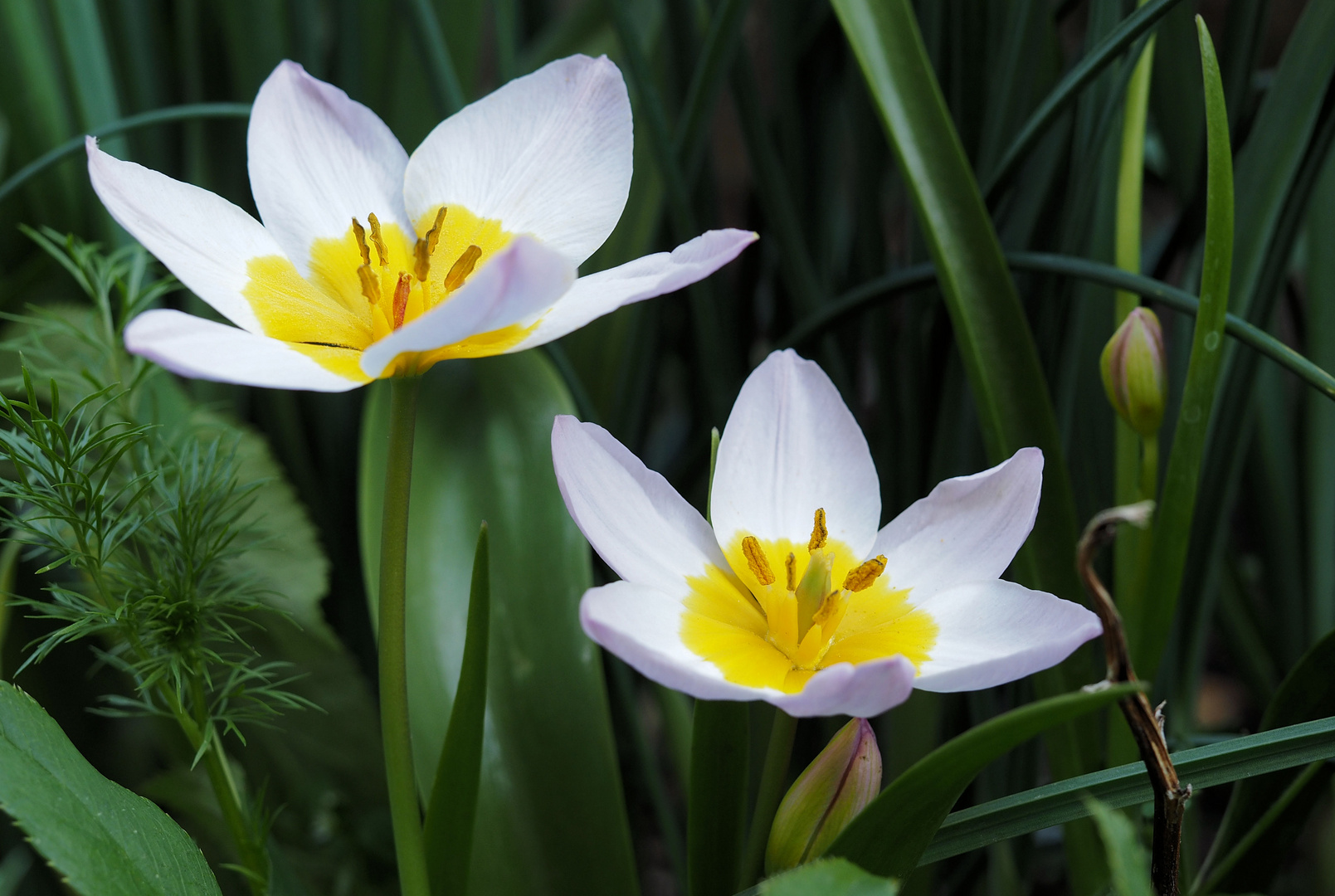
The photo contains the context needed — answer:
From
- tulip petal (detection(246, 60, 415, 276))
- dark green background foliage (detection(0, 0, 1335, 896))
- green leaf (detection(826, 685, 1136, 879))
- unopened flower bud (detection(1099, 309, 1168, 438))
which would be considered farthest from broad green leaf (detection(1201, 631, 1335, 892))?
tulip petal (detection(246, 60, 415, 276))

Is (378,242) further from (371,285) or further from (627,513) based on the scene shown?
(627,513)

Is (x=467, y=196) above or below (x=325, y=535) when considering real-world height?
above

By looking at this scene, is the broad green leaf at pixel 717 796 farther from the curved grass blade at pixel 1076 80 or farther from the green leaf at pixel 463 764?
the curved grass blade at pixel 1076 80

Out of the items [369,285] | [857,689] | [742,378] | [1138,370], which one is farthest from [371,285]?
[742,378]

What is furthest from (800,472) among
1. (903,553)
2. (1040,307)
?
(1040,307)

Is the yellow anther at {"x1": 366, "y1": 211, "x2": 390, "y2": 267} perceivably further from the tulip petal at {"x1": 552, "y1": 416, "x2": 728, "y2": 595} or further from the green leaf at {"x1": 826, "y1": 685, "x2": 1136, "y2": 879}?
the green leaf at {"x1": 826, "y1": 685, "x2": 1136, "y2": 879}

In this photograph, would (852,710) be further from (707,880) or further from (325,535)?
(325,535)
